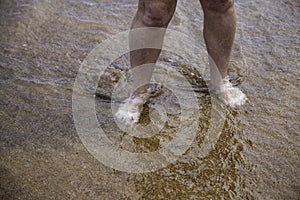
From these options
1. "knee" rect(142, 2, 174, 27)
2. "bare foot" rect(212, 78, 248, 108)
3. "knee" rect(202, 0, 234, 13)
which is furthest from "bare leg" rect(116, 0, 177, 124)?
"bare foot" rect(212, 78, 248, 108)

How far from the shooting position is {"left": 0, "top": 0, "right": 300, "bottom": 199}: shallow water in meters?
1.55

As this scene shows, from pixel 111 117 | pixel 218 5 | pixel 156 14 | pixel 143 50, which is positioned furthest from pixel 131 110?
pixel 218 5

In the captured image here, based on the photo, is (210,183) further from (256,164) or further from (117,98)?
(117,98)

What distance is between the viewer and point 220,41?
1.91 m

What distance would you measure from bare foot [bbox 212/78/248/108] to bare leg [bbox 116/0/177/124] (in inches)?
18.5

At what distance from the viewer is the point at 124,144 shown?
1.77 m

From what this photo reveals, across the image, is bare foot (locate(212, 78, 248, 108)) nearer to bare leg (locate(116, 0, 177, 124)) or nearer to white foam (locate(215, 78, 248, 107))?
white foam (locate(215, 78, 248, 107))

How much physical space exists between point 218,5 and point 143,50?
477 millimetres

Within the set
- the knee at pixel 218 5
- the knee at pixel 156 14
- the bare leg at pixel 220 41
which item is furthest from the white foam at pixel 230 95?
the knee at pixel 156 14

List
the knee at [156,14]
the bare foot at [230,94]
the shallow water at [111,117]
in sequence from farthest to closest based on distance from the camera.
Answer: the bare foot at [230,94] < the knee at [156,14] < the shallow water at [111,117]

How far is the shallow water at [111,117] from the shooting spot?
1548mm

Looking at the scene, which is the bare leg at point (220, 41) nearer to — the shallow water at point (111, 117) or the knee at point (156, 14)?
the shallow water at point (111, 117)

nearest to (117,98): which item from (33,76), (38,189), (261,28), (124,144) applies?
(124,144)

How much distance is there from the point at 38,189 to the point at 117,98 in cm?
76
